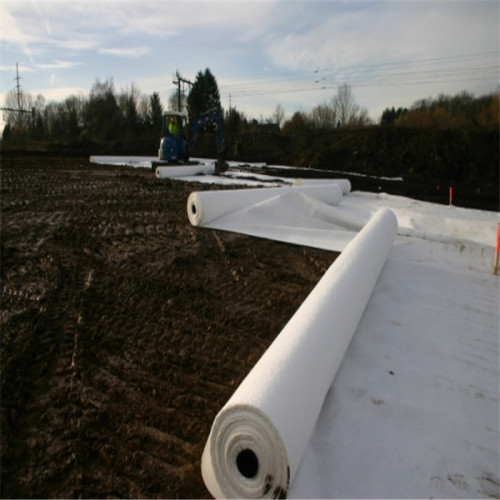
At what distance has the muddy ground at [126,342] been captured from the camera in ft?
6.00

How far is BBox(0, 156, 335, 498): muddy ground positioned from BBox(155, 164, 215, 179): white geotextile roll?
303 inches

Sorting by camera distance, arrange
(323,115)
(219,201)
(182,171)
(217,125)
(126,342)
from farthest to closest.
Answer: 1. (323,115)
2. (217,125)
3. (182,171)
4. (219,201)
5. (126,342)

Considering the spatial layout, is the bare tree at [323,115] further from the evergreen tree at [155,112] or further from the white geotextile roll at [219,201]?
the white geotextile roll at [219,201]

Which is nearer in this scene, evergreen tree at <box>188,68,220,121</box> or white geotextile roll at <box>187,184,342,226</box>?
white geotextile roll at <box>187,184,342,226</box>

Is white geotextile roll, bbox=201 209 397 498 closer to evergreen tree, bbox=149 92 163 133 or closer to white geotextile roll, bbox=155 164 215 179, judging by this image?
white geotextile roll, bbox=155 164 215 179

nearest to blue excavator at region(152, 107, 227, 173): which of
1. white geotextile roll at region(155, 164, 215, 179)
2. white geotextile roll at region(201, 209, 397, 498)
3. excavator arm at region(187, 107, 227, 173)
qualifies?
excavator arm at region(187, 107, 227, 173)

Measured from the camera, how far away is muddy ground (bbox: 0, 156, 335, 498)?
183 centimetres

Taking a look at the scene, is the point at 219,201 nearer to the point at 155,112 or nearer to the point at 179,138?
the point at 179,138

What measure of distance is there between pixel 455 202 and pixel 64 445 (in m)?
11.8

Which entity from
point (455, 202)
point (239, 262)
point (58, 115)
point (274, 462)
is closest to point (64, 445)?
point (274, 462)

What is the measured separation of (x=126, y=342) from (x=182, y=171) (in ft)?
39.3

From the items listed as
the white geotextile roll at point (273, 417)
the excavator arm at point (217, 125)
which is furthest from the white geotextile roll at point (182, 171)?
the white geotextile roll at point (273, 417)

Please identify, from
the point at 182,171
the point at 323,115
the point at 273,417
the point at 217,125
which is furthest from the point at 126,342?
the point at 323,115

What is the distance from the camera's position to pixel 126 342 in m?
2.81
